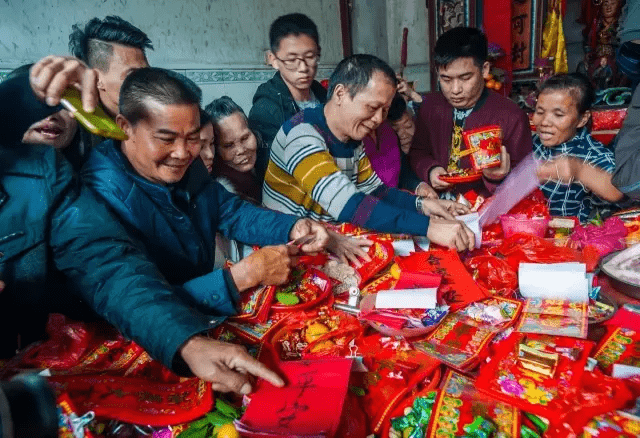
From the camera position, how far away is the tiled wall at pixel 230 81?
3.77 metres

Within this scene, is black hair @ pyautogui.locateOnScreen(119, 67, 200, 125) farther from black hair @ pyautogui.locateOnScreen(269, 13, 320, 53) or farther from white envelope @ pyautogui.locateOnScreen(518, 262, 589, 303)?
black hair @ pyautogui.locateOnScreen(269, 13, 320, 53)

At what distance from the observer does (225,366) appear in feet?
3.38

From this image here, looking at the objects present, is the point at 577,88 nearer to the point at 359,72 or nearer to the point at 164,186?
the point at 359,72

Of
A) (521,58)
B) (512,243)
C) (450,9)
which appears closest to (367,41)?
(450,9)

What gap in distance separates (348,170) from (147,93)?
3.56 ft

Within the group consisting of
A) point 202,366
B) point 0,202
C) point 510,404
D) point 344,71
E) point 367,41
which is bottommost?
point 510,404

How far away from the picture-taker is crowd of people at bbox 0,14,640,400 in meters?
1.20

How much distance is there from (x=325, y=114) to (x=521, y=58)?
477 centimetres

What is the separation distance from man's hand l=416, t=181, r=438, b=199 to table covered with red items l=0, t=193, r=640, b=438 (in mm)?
912

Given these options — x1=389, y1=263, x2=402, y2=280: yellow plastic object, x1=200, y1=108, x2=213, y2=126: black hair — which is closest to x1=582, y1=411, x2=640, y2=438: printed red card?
x1=389, y1=263, x2=402, y2=280: yellow plastic object

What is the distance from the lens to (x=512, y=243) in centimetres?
174

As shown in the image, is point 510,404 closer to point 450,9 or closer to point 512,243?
point 512,243

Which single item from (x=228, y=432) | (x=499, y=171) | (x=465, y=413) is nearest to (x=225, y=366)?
(x=228, y=432)

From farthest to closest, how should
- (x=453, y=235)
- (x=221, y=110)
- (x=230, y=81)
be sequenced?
(x=230, y=81) → (x=221, y=110) → (x=453, y=235)
